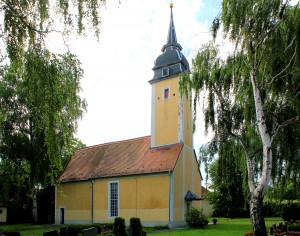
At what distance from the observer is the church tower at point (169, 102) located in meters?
30.1

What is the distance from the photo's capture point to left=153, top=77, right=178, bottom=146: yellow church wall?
3029 cm

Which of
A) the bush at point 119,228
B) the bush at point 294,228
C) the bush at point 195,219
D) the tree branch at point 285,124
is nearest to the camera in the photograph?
the tree branch at point 285,124

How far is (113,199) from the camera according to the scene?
2983cm

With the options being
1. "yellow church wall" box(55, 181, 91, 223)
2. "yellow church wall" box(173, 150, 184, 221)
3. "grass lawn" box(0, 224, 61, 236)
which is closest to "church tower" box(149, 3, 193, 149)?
"yellow church wall" box(173, 150, 184, 221)

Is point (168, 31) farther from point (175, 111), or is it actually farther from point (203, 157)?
point (203, 157)

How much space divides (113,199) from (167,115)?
888 centimetres

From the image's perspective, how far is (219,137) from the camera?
16.6m

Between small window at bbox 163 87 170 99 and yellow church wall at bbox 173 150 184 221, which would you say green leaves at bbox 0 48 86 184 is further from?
small window at bbox 163 87 170 99

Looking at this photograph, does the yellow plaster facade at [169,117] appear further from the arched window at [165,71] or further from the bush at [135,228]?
the bush at [135,228]

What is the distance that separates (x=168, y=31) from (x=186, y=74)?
16644 mm

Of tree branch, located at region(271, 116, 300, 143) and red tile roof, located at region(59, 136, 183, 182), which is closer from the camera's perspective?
tree branch, located at region(271, 116, 300, 143)

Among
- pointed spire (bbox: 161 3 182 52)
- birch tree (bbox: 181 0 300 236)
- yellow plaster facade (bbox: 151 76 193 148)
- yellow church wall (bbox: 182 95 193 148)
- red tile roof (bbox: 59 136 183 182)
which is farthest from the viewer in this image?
pointed spire (bbox: 161 3 182 52)

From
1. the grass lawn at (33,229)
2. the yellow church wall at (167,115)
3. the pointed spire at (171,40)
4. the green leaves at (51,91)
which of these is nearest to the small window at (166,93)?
the yellow church wall at (167,115)

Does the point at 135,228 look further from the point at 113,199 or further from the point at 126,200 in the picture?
the point at 113,199
